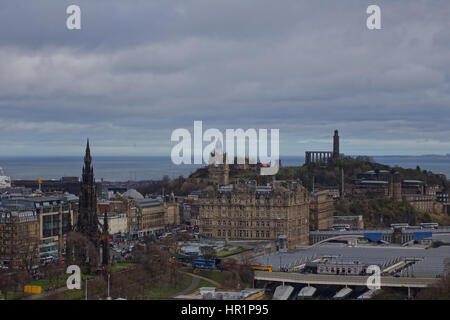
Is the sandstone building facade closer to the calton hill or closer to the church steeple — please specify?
the calton hill

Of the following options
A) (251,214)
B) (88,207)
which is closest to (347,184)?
(251,214)

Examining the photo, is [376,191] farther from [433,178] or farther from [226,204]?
[226,204]

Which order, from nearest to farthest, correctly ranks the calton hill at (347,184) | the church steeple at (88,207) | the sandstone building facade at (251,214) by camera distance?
the church steeple at (88,207)
the sandstone building facade at (251,214)
the calton hill at (347,184)

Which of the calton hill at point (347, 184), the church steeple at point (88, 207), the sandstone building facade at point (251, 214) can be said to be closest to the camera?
the church steeple at point (88, 207)

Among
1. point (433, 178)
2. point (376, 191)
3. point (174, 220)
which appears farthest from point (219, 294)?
point (433, 178)

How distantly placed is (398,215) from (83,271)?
3994cm

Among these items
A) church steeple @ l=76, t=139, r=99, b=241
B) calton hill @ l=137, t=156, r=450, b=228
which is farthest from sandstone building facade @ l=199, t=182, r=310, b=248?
church steeple @ l=76, t=139, r=99, b=241

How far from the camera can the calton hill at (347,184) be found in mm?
68812

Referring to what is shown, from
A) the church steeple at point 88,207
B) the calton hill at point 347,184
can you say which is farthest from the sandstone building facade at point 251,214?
the church steeple at point 88,207

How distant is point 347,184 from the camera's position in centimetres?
8031

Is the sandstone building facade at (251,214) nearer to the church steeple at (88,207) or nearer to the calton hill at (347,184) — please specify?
the calton hill at (347,184)

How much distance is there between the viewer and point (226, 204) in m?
52.3

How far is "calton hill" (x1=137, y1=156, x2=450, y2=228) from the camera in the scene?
68.8 metres

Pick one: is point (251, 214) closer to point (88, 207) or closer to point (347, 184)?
point (88, 207)
